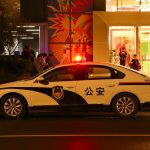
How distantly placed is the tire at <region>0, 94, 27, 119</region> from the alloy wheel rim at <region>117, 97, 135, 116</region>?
95.9 inches

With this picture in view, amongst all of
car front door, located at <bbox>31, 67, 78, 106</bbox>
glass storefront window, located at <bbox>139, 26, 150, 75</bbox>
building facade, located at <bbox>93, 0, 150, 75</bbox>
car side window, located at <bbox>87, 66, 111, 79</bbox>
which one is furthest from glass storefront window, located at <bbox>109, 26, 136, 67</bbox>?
car front door, located at <bbox>31, 67, 78, 106</bbox>

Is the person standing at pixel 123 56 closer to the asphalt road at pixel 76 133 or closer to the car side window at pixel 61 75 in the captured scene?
the asphalt road at pixel 76 133

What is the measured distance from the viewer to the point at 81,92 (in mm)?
13531

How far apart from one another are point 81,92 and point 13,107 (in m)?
1.81

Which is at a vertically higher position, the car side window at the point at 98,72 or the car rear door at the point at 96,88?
the car side window at the point at 98,72

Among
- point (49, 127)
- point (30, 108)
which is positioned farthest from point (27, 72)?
point (49, 127)

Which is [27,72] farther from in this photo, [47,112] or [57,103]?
[57,103]

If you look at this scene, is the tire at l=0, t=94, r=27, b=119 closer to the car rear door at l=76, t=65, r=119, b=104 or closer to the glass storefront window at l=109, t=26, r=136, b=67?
the car rear door at l=76, t=65, r=119, b=104

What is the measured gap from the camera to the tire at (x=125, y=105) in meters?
13.6

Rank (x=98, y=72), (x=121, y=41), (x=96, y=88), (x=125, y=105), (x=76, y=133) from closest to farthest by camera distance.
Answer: (x=76, y=133) < (x=96, y=88) < (x=125, y=105) < (x=98, y=72) < (x=121, y=41)

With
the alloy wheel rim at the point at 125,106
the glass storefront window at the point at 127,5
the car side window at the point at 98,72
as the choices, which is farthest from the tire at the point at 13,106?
the glass storefront window at the point at 127,5

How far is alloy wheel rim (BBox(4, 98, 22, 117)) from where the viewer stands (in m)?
13.7

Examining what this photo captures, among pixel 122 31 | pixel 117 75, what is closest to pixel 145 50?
pixel 122 31

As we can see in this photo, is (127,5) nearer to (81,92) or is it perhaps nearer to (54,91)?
(81,92)
